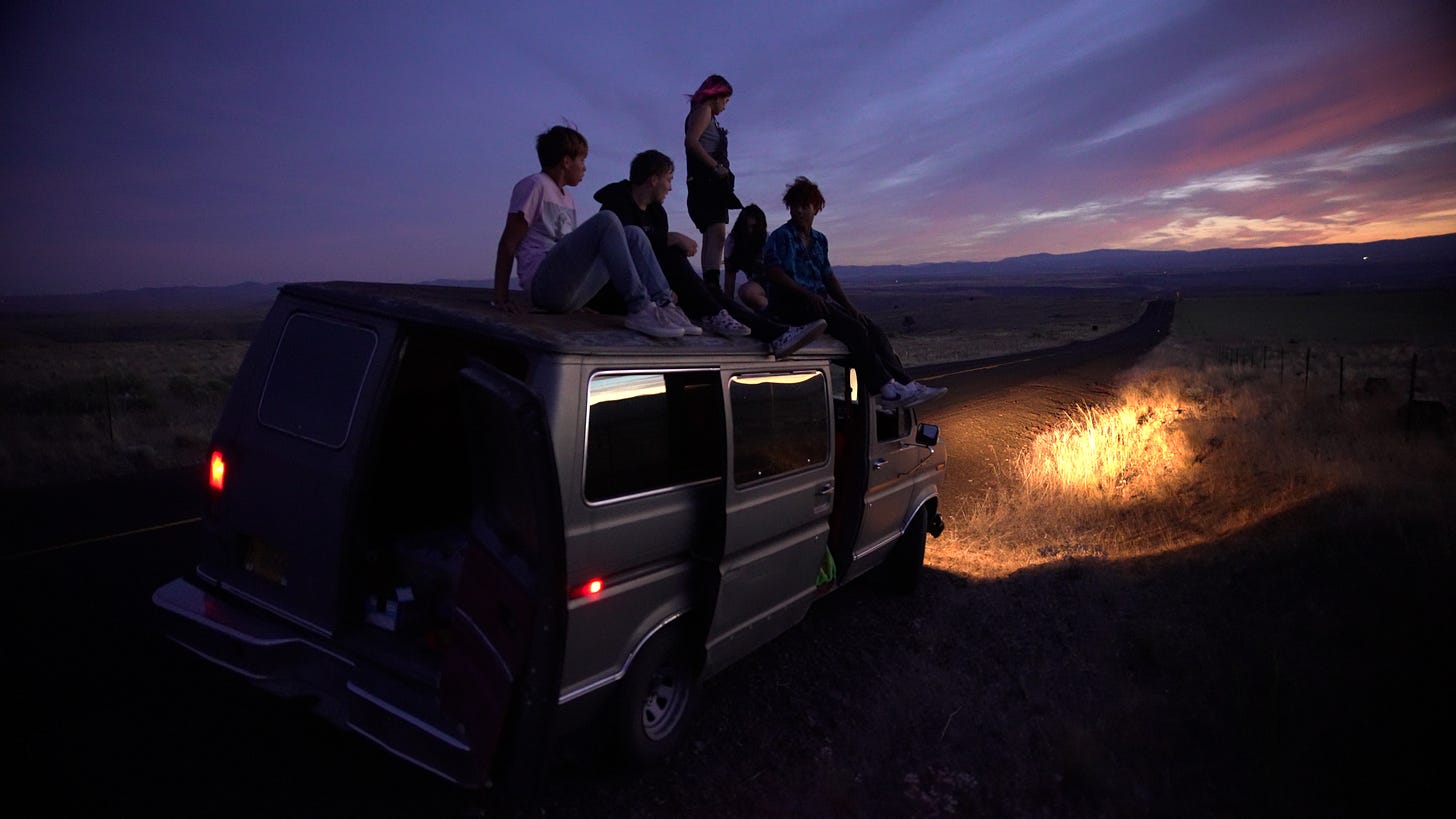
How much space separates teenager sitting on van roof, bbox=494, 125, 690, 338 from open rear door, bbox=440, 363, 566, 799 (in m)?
0.93

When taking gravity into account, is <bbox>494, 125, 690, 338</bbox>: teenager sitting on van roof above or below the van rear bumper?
above

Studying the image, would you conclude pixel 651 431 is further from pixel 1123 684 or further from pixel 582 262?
pixel 1123 684

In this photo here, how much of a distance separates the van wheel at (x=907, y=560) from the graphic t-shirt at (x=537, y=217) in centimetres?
352

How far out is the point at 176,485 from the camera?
885 centimetres

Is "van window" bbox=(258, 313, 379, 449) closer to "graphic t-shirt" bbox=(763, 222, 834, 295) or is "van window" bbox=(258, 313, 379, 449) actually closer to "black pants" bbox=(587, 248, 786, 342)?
"black pants" bbox=(587, 248, 786, 342)

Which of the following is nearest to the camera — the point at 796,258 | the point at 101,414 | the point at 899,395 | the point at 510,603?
the point at 510,603

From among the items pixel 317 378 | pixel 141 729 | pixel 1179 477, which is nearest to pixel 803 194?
pixel 317 378

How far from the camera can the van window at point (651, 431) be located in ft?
9.70

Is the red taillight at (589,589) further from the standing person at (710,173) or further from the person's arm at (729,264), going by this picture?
the person's arm at (729,264)

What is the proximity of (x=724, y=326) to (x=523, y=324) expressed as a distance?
1344mm

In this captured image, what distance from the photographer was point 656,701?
3.56 m

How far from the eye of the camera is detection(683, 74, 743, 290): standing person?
568 centimetres

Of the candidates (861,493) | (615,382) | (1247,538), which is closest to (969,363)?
(1247,538)

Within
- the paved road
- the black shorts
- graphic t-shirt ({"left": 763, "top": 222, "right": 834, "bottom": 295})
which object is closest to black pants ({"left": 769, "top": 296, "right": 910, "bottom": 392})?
graphic t-shirt ({"left": 763, "top": 222, "right": 834, "bottom": 295})
